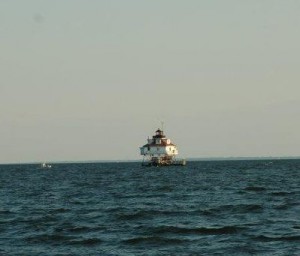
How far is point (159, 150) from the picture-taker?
162 m

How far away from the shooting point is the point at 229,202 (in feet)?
162

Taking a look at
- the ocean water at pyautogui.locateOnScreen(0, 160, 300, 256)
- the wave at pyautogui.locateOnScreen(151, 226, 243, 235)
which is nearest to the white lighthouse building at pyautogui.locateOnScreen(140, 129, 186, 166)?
the ocean water at pyautogui.locateOnScreen(0, 160, 300, 256)

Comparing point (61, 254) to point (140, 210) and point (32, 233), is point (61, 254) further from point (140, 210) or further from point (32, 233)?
point (140, 210)

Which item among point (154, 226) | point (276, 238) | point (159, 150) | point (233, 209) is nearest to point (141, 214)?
point (233, 209)

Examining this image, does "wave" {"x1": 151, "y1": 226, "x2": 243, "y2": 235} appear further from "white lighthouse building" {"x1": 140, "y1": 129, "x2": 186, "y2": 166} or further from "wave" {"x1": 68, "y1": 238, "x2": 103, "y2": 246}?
"white lighthouse building" {"x1": 140, "y1": 129, "x2": 186, "y2": 166}

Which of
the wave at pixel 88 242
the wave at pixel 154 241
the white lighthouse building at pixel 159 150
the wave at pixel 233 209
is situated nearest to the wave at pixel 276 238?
the wave at pixel 154 241

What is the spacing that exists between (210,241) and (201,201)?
69.7 feet

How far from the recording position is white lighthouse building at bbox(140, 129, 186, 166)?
16100 centimetres

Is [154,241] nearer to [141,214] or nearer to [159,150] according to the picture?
[141,214]

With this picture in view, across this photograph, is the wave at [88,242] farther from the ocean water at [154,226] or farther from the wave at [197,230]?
the wave at [197,230]

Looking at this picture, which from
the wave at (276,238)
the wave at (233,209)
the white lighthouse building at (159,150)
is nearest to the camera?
the wave at (276,238)

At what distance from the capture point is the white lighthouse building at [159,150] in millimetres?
161000

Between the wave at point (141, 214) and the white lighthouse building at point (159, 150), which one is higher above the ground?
the white lighthouse building at point (159, 150)

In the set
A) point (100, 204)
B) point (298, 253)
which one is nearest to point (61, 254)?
point (298, 253)
